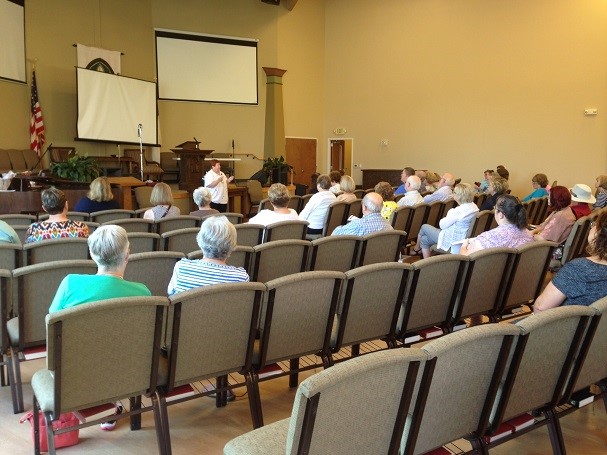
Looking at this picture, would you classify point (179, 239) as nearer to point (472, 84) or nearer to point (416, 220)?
point (416, 220)

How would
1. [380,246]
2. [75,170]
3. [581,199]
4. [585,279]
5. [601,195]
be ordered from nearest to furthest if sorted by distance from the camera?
[585,279]
[380,246]
[581,199]
[601,195]
[75,170]

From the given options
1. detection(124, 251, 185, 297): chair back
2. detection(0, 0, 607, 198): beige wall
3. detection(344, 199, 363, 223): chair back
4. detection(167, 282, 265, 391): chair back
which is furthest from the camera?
detection(0, 0, 607, 198): beige wall

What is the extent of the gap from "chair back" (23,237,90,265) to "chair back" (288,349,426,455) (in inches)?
103

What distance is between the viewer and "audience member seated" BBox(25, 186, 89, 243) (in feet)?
13.5

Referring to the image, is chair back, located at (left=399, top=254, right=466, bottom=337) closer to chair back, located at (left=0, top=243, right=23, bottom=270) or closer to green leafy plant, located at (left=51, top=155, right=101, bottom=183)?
chair back, located at (left=0, top=243, right=23, bottom=270)

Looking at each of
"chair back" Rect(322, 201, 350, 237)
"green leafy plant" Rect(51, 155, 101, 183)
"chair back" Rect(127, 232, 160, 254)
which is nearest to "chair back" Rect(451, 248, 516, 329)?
"chair back" Rect(127, 232, 160, 254)

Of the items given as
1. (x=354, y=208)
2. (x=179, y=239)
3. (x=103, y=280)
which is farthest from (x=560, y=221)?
(x=103, y=280)

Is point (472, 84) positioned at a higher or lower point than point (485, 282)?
higher

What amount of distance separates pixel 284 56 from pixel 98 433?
14.6 meters

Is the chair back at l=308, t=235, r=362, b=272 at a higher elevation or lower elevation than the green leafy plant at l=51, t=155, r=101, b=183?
lower

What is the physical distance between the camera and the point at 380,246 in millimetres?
4520

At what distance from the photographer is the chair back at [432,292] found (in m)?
3.09

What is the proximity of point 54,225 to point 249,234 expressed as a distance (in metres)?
1.48

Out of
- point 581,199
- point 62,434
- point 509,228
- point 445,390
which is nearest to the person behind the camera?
point 445,390
